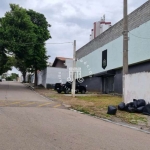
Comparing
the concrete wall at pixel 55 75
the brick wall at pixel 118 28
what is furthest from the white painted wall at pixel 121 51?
the concrete wall at pixel 55 75

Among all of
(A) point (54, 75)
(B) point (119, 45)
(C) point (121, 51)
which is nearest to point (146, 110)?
(C) point (121, 51)

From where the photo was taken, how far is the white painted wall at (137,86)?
1328 cm

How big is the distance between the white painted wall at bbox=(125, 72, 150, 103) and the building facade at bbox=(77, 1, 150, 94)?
5246mm

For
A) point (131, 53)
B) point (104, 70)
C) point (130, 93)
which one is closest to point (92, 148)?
point (130, 93)

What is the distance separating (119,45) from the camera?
24.4 metres

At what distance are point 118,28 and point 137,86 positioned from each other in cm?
1242

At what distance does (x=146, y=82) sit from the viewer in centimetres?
1336

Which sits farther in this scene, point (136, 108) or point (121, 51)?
point (121, 51)

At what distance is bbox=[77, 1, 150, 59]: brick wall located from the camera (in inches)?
796

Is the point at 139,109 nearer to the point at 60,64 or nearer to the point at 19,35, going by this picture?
the point at 19,35

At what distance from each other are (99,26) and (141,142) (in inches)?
1500

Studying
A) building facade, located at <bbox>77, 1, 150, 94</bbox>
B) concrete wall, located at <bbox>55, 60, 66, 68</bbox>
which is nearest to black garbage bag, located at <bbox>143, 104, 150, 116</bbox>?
building facade, located at <bbox>77, 1, 150, 94</bbox>

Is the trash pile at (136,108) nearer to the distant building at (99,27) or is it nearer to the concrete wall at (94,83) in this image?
the concrete wall at (94,83)

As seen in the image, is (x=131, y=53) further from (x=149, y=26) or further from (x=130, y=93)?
(x=130, y=93)
